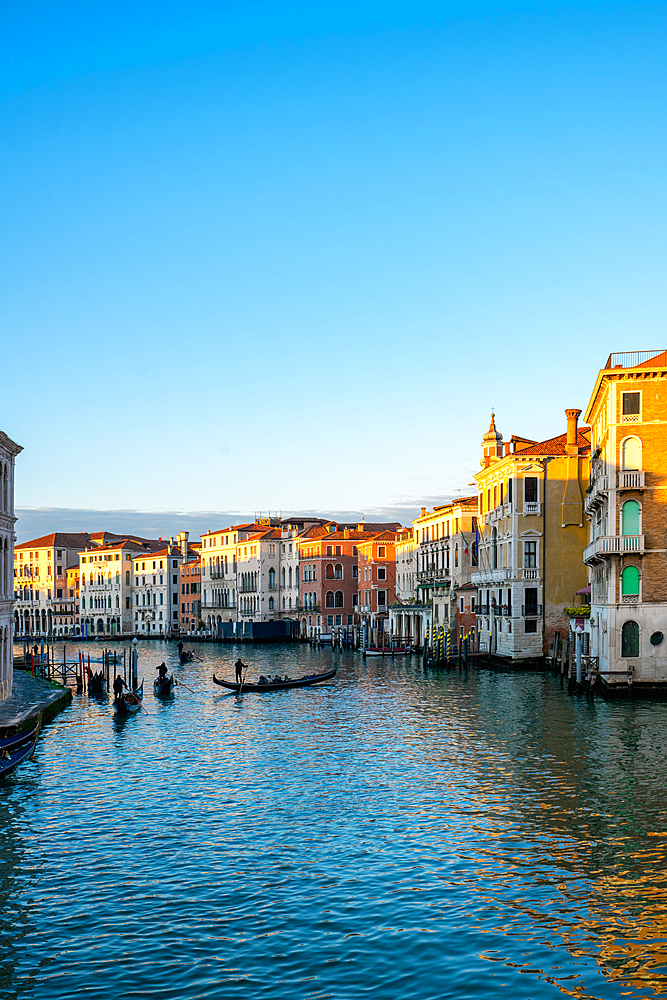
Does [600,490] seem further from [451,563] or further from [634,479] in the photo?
[451,563]

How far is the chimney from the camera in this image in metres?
57.2

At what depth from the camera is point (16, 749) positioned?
1095 inches

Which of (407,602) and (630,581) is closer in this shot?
(630,581)

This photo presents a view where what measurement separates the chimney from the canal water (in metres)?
25.5

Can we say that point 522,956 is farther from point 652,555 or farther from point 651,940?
point 652,555

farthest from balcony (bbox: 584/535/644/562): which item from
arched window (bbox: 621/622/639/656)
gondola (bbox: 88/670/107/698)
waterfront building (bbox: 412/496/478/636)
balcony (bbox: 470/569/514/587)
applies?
waterfront building (bbox: 412/496/478/636)

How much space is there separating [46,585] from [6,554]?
116 meters

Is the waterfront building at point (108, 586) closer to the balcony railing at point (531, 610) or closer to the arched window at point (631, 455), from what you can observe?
the balcony railing at point (531, 610)

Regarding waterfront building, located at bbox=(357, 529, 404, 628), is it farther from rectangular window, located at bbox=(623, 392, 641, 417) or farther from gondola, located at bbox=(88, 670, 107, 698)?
rectangular window, located at bbox=(623, 392, 641, 417)

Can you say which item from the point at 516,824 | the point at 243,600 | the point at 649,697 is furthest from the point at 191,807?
the point at 243,600

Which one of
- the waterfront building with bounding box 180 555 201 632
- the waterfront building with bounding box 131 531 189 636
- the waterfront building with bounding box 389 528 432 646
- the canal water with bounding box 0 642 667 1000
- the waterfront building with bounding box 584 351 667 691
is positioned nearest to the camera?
the canal water with bounding box 0 642 667 1000

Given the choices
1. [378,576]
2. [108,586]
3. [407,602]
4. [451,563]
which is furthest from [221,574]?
[451,563]

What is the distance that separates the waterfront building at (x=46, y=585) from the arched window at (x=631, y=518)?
11810 cm

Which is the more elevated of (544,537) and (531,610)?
(544,537)
